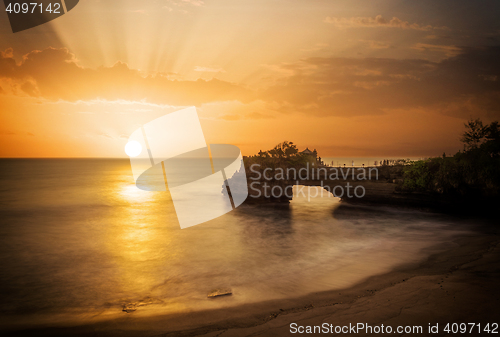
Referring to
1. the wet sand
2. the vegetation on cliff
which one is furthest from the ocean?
the vegetation on cliff

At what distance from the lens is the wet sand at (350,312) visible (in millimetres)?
7301

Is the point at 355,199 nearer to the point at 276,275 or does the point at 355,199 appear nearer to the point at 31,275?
the point at 276,275

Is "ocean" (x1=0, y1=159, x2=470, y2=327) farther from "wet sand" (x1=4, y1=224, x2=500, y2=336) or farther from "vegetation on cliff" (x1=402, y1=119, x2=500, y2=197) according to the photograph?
"vegetation on cliff" (x1=402, y1=119, x2=500, y2=197)

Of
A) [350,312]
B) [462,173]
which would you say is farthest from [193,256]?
[462,173]

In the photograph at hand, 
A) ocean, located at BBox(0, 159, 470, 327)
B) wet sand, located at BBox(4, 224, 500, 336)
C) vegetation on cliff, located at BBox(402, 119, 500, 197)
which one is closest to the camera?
wet sand, located at BBox(4, 224, 500, 336)

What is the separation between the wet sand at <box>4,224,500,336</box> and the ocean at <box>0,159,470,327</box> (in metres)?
0.76

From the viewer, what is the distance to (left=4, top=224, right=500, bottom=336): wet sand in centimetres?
730

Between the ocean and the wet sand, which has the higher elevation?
the wet sand

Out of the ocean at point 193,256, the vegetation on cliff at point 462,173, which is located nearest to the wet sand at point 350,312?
the ocean at point 193,256

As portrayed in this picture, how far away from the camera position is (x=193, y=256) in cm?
1590

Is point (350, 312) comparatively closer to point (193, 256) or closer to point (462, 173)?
point (193, 256)

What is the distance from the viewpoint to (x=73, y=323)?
8.62 meters

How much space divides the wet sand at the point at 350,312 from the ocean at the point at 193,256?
2.48 ft

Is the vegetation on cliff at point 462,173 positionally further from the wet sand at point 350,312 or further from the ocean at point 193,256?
the wet sand at point 350,312
